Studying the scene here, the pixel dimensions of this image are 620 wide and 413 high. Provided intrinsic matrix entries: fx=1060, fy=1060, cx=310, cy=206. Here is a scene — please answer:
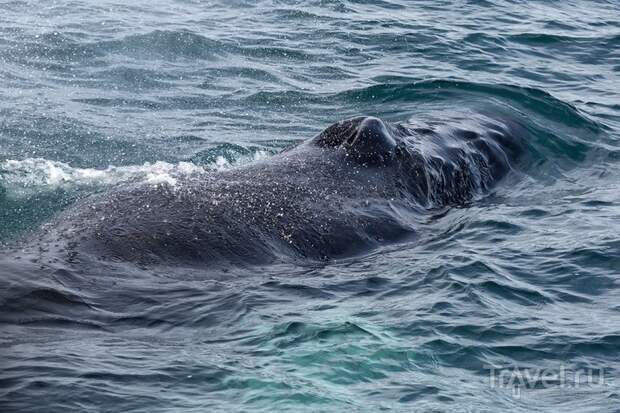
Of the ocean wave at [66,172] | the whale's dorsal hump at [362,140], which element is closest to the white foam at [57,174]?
the ocean wave at [66,172]

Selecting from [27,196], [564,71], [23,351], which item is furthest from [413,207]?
[564,71]

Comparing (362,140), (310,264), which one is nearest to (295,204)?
(310,264)

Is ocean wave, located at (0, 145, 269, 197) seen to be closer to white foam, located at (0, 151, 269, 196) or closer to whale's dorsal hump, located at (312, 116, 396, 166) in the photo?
white foam, located at (0, 151, 269, 196)

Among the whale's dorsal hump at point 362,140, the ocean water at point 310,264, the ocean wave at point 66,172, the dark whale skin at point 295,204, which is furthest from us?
the ocean wave at point 66,172

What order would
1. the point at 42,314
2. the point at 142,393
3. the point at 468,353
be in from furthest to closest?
the point at 468,353
the point at 42,314
the point at 142,393

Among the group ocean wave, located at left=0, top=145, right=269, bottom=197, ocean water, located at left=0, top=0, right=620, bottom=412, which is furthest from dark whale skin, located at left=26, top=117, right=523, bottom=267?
ocean wave, located at left=0, top=145, right=269, bottom=197

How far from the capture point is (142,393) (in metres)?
7.79

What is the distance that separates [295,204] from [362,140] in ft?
5.54

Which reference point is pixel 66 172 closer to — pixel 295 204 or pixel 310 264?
pixel 295 204

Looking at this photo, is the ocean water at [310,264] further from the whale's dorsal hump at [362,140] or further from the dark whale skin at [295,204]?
the whale's dorsal hump at [362,140]

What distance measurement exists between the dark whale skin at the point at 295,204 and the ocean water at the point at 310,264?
27cm

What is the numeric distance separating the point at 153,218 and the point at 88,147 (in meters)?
5.85

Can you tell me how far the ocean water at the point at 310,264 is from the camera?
27.0 ft

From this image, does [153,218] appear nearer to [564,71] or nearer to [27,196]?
[27,196]
